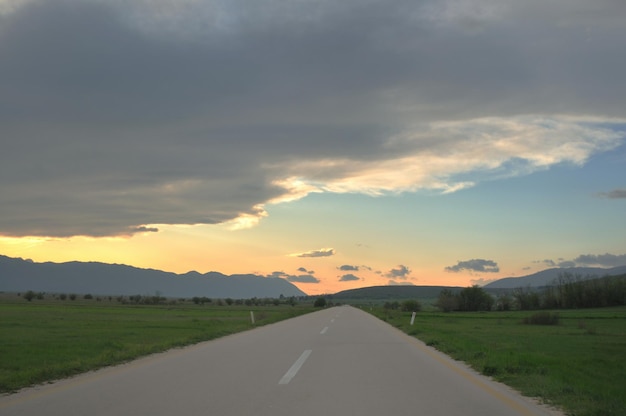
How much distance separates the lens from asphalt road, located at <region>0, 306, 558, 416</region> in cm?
759

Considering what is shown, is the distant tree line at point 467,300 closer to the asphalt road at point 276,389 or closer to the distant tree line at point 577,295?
the distant tree line at point 577,295

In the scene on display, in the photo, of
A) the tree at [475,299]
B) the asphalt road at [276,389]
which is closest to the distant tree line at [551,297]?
the tree at [475,299]

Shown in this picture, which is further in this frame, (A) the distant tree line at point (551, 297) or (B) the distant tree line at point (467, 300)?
(B) the distant tree line at point (467, 300)

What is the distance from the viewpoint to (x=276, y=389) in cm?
922

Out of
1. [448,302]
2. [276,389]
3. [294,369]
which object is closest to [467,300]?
[448,302]

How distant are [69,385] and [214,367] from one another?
3.24 m

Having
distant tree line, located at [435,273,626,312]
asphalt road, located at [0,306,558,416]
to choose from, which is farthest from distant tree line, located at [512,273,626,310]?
asphalt road, located at [0,306,558,416]

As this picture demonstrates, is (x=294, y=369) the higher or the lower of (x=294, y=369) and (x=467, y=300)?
the lower

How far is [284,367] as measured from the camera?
12242 mm

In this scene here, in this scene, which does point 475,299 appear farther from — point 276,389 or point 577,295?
point 276,389

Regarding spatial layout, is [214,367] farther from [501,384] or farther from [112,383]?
[501,384]

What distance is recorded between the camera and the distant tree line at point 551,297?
4281 inches

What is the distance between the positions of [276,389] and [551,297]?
121 m

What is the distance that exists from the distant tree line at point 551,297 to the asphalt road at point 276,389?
10983cm
